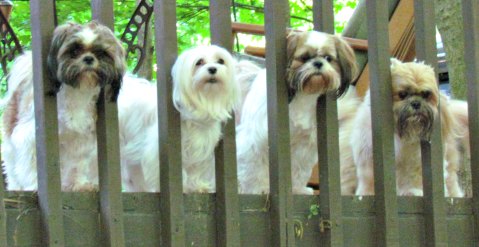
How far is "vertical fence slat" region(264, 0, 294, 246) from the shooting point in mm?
3971

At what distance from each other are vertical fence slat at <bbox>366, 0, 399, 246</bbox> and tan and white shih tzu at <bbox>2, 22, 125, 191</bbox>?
1.30 meters

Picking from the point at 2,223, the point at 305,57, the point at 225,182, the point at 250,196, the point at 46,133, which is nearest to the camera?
the point at 2,223

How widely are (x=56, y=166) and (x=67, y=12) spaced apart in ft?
23.1

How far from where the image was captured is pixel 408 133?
4926mm

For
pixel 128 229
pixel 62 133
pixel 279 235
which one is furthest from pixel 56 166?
pixel 279 235

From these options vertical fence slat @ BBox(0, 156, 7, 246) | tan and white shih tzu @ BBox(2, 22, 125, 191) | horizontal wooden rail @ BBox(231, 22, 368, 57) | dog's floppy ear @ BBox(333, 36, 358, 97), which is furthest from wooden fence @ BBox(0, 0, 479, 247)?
horizontal wooden rail @ BBox(231, 22, 368, 57)

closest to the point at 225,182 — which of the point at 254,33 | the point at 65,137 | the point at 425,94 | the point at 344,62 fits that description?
the point at 65,137

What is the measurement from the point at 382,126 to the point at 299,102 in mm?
548

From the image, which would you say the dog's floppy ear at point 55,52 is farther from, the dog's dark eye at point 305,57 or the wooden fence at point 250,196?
the dog's dark eye at point 305,57

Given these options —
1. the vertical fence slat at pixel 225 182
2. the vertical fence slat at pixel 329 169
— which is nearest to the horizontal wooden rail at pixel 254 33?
the vertical fence slat at pixel 329 169

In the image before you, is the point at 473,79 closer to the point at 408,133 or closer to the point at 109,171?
the point at 408,133

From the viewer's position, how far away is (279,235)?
3957 millimetres

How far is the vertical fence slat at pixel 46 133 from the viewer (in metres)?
3.38

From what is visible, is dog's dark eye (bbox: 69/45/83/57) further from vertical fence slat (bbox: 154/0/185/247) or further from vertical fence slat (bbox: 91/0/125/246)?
vertical fence slat (bbox: 154/0/185/247)
